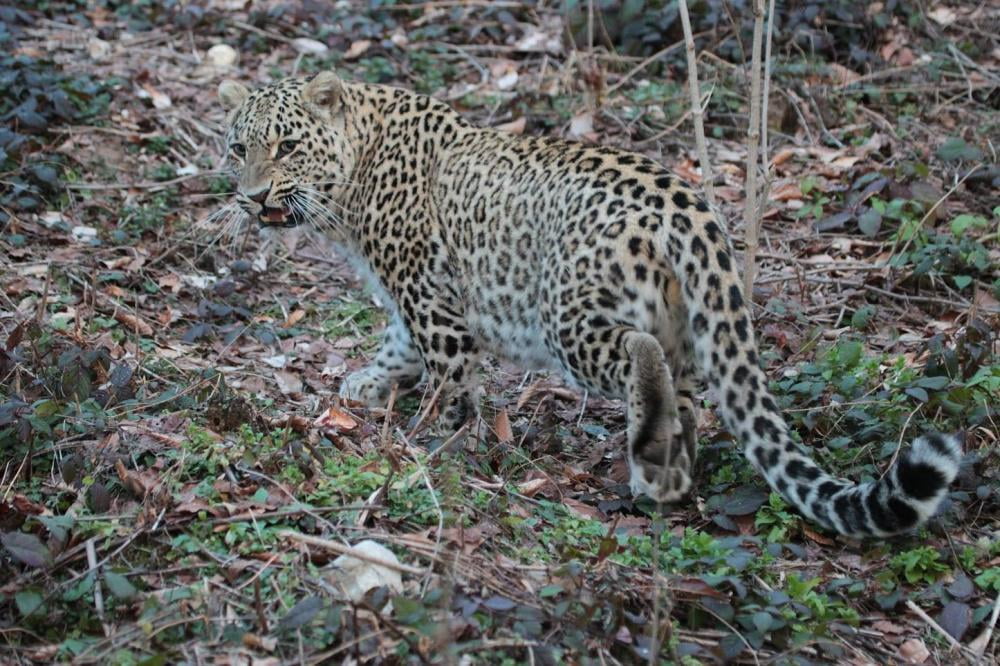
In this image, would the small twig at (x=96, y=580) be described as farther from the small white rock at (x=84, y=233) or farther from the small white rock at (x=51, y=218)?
the small white rock at (x=51, y=218)

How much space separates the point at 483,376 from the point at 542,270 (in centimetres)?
188

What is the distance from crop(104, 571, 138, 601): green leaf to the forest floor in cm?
1

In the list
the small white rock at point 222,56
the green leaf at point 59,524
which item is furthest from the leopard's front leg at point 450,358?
the small white rock at point 222,56

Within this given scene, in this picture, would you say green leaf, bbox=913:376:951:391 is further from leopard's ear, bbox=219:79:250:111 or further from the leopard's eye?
leopard's ear, bbox=219:79:250:111

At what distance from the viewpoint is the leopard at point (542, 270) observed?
601 cm

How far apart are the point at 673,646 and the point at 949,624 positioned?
4.30 ft

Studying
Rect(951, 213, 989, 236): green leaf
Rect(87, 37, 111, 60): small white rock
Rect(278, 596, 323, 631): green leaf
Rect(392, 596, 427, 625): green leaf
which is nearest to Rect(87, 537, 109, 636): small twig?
Rect(278, 596, 323, 631): green leaf

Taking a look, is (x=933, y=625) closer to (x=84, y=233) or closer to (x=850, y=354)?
(x=850, y=354)

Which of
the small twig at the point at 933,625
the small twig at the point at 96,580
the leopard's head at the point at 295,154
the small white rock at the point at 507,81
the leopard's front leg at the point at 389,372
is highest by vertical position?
the leopard's head at the point at 295,154

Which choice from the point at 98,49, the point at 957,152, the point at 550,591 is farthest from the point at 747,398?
the point at 98,49

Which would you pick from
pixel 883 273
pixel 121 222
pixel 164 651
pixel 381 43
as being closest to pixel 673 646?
A: pixel 164 651

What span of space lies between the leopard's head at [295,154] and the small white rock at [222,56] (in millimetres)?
4406

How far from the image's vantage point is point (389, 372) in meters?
8.32

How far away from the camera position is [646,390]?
237 inches
